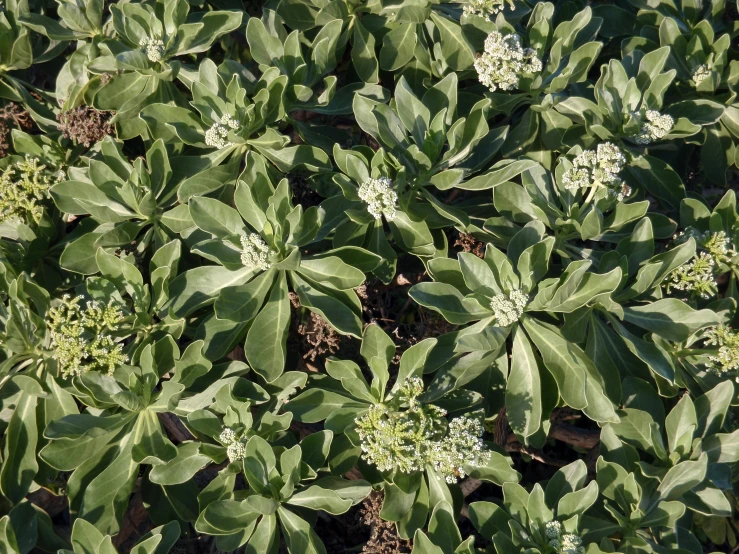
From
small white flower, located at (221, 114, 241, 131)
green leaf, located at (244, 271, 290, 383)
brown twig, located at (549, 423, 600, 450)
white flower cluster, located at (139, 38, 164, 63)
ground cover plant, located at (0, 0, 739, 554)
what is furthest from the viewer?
brown twig, located at (549, 423, 600, 450)

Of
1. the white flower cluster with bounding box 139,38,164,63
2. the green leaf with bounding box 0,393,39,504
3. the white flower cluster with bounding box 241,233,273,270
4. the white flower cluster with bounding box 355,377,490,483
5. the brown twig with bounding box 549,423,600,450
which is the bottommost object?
the brown twig with bounding box 549,423,600,450

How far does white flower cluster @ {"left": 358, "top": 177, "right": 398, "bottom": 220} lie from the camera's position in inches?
127

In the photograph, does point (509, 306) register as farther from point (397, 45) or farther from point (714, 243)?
point (397, 45)

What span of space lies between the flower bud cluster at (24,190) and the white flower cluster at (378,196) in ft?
6.01

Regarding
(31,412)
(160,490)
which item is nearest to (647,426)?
(160,490)

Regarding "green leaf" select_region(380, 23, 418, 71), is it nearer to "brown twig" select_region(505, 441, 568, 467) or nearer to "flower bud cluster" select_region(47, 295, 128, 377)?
"flower bud cluster" select_region(47, 295, 128, 377)

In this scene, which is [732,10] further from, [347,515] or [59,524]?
[59,524]

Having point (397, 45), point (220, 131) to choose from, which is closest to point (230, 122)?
point (220, 131)

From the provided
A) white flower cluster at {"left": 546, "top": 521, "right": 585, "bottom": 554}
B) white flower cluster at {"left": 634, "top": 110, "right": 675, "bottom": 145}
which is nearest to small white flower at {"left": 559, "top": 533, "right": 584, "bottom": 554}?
white flower cluster at {"left": 546, "top": 521, "right": 585, "bottom": 554}

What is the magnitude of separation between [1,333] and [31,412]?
444mm

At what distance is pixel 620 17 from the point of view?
14.9ft

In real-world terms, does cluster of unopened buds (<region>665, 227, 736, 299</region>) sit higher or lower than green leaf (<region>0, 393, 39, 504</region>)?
higher

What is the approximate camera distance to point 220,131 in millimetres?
3520

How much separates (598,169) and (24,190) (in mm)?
3040
